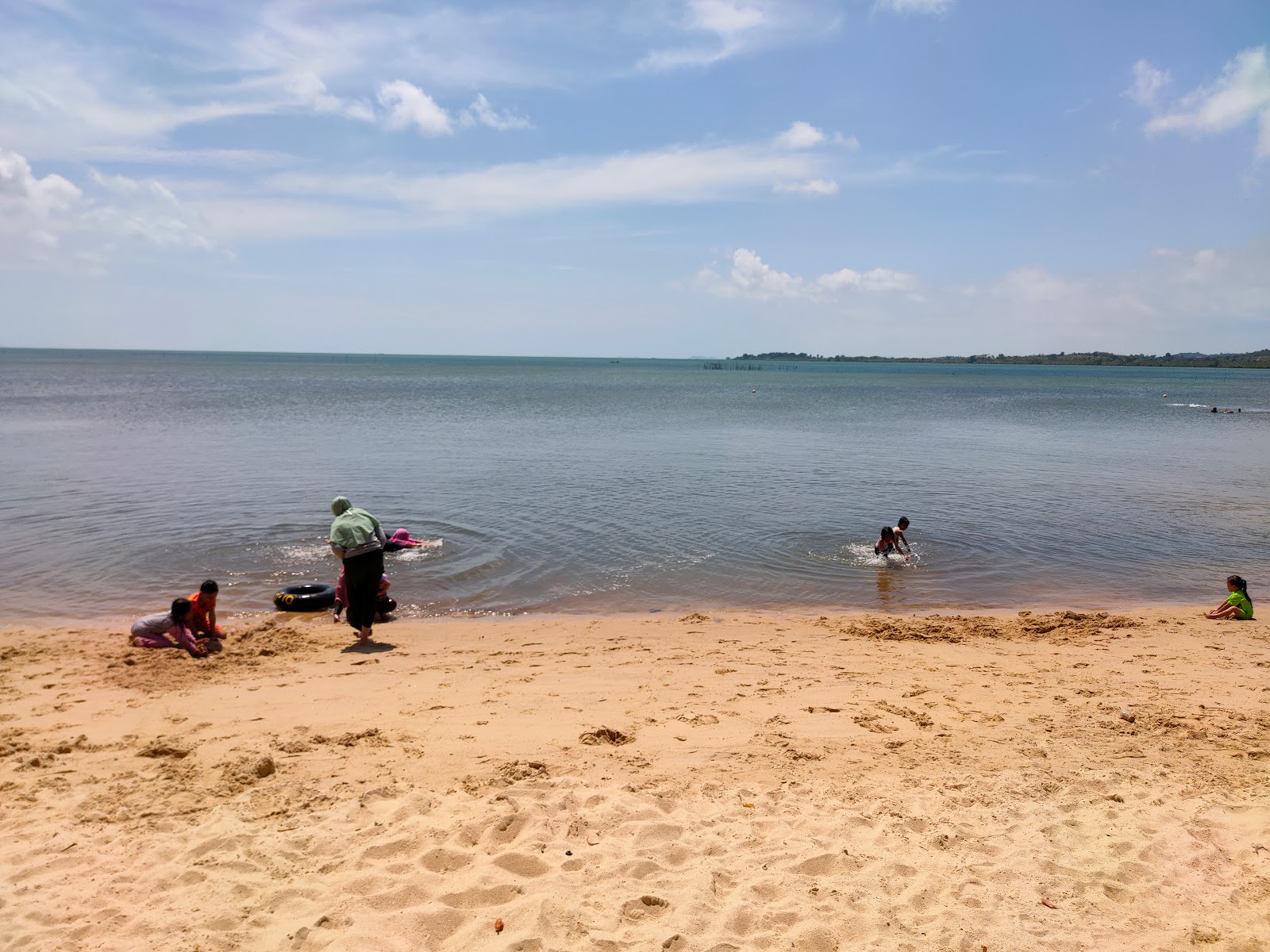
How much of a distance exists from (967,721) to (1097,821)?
1.90 metres

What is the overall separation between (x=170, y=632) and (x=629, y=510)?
11465 mm

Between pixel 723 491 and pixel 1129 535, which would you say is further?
pixel 723 491

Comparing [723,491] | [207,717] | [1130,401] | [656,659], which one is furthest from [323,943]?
[1130,401]

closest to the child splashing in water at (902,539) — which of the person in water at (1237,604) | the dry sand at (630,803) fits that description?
the person in water at (1237,604)

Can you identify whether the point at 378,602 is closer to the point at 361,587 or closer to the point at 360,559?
the point at 361,587

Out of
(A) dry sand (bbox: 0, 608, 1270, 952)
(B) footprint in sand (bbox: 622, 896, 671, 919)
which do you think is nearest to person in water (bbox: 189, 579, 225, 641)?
(A) dry sand (bbox: 0, 608, 1270, 952)

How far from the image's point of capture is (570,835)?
516cm

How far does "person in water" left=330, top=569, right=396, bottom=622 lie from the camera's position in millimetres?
11289

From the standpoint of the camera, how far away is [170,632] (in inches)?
Answer: 372

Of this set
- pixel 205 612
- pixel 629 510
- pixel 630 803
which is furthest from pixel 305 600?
pixel 629 510

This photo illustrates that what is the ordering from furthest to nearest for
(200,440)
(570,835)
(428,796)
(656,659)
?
(200,440) < (656,659) < (428,796) < (570,835)

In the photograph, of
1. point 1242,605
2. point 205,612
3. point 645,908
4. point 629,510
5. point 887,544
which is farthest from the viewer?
point 629,510

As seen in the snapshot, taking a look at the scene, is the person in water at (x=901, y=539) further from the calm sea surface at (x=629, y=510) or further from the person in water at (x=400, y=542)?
the person in water at (x=400, y=542)

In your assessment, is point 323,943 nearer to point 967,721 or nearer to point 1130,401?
point 967,721
